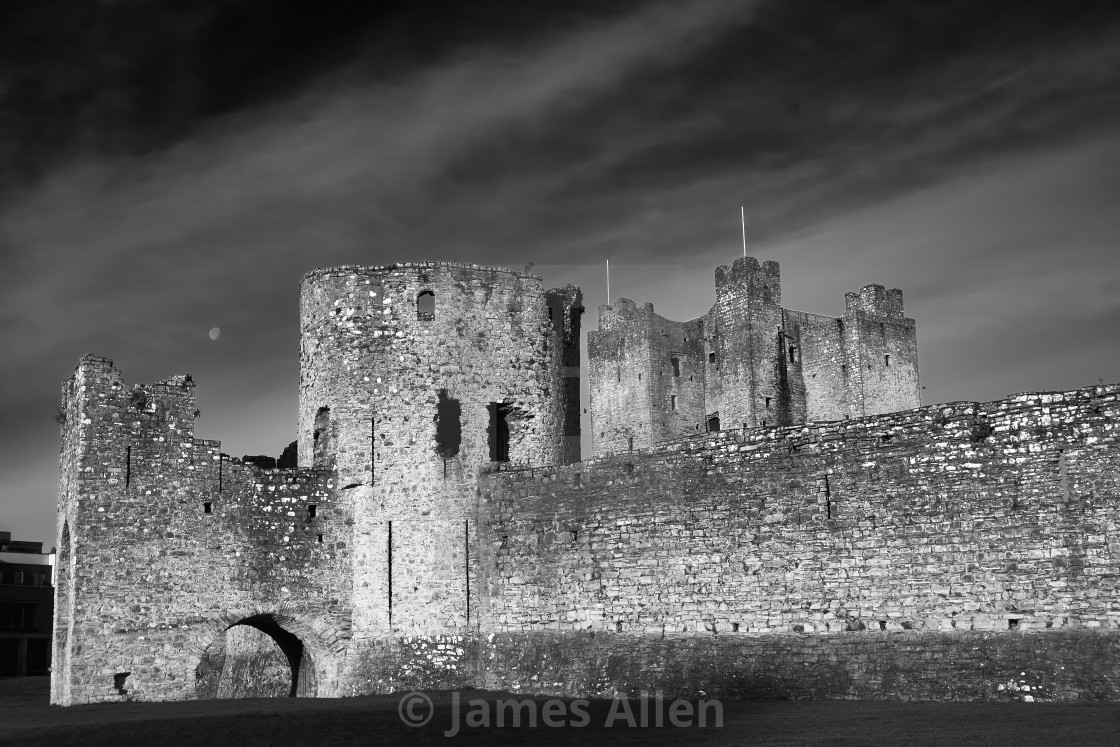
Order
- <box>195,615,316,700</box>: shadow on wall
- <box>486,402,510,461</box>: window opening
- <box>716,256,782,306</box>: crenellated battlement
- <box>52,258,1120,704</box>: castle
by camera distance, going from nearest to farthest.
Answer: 1. <box>52,258,1120,704</box>: castle
2. <box>195,615,316,700</box>: shadow on wall
3. <box>486,402,510,461</box>: window opening
4. <box>716,256,782,306</box>: crenellated battlement

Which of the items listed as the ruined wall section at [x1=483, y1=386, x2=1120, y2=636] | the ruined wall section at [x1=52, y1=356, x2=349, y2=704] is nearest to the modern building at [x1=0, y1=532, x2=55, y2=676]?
the ruined wall section at [x1=52, y1=356, x2=349, y2=704]

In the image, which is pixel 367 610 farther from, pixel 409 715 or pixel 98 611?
pixel 409 715

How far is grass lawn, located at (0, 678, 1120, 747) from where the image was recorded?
14.5 metres

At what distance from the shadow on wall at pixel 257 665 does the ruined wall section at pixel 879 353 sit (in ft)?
103

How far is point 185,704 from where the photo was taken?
21469 mm

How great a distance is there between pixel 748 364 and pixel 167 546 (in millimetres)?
31873

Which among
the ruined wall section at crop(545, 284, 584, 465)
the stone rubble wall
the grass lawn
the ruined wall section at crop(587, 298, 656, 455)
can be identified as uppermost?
the ruined wall section at crop(587, 298, 656, 455)

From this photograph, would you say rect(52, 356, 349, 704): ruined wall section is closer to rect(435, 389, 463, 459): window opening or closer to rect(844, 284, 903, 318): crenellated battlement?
rect(435, 389, 463, 459): window opening

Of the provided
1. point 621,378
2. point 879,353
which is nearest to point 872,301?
point 879,353

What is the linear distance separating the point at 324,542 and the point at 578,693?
5.74 m

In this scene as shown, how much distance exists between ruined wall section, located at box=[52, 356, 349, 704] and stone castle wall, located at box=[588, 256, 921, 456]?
28095 millimetres

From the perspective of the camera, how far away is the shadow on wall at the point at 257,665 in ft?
80.7

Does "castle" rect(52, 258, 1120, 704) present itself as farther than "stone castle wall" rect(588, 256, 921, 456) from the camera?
No

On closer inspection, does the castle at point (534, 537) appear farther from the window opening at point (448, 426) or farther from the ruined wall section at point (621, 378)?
the ruined wall section at point (621, 378)
